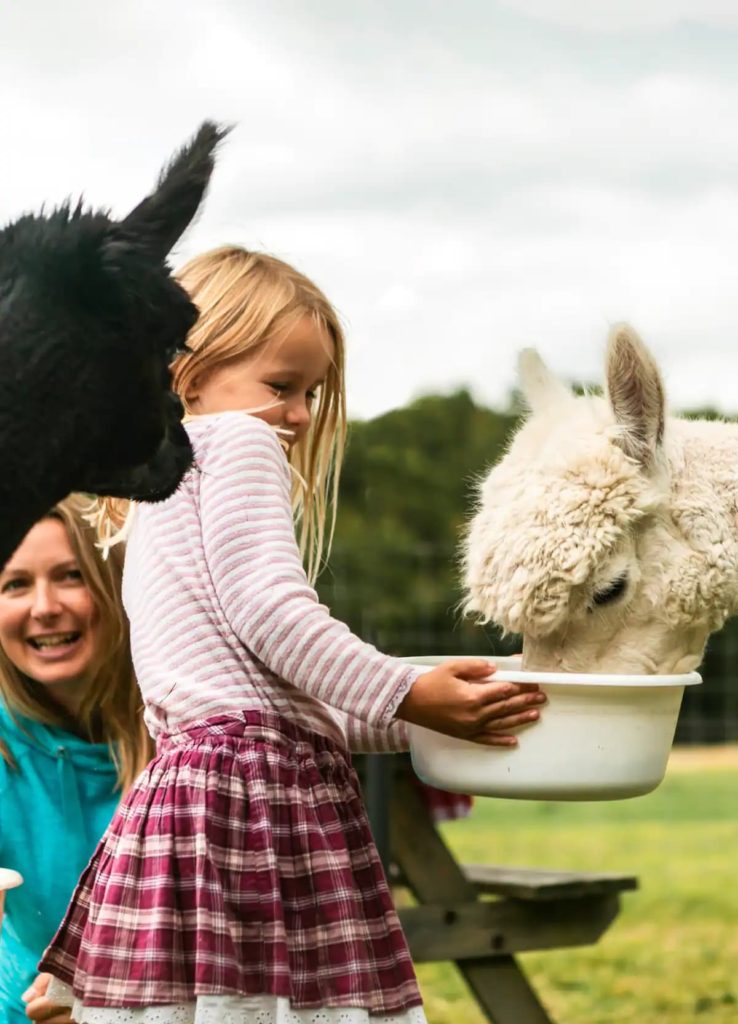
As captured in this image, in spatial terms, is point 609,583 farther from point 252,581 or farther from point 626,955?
point 626,955

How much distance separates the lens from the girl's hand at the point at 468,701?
7.00 feet

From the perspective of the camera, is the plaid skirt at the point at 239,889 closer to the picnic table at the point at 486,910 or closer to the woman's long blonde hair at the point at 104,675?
the woman's long blonde hair at the point at 104,675

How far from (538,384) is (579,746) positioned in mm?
644

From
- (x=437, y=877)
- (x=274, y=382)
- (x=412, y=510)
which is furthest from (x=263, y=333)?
(x=412, y=510)

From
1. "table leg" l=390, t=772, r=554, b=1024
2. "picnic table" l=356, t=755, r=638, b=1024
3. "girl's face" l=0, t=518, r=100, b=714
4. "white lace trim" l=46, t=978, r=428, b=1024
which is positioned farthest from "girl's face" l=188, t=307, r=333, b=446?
"table leg" l=390, t=772, r=554, b=1024

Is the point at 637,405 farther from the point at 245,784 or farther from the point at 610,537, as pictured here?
the point at 245,784

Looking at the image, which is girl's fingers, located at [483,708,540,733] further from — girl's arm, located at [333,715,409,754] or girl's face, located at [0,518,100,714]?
girl's face, located at [0,518,100,714]

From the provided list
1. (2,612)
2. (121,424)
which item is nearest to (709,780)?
(2,612)

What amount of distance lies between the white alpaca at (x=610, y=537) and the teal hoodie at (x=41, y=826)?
1.04 metres

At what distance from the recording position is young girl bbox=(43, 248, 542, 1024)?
2139mm

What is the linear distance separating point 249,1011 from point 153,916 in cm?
19

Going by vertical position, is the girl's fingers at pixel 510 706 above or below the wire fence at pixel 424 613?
above

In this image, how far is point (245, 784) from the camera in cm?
220

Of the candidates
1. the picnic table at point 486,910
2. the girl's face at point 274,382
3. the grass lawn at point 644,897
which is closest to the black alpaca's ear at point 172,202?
the girl's face at point 274,382
